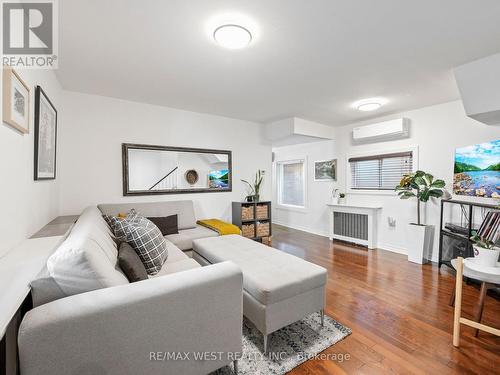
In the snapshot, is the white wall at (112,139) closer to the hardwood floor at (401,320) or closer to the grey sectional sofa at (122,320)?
the grey sectional sofa at (122,320)

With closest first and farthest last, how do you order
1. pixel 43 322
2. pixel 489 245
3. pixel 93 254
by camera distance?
pixel 43 322 → pixel 93 254 → pixel 489 245

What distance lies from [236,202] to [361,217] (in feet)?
7.80

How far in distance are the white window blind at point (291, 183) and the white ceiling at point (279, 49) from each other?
2729 mm

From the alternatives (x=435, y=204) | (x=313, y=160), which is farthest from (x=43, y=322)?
(x=313, y=160)

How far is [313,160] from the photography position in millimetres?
5359

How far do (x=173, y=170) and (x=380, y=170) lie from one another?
12.1 feet

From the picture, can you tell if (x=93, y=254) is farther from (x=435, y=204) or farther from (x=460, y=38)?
(x=435, y=204)

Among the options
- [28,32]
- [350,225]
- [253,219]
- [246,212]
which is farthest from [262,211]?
[28,32]

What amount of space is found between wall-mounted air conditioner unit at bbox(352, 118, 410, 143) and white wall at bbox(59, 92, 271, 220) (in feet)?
8.25

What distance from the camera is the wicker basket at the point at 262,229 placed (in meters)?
4.23

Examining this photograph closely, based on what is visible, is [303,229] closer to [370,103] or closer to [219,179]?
[219,179]

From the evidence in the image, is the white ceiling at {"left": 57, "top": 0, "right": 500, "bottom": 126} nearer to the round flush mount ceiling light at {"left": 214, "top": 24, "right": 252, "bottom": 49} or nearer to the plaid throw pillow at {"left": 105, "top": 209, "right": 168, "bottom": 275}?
the round flush mount ceiling light at {"left": 214, "top": 24, "right": 252, "bottom": 49}

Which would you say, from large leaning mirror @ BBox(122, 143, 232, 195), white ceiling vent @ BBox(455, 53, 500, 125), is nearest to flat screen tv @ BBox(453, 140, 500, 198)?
white ceiling vent @ BBox(455, 53, 500, 125)

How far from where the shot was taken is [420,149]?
11.8ft
